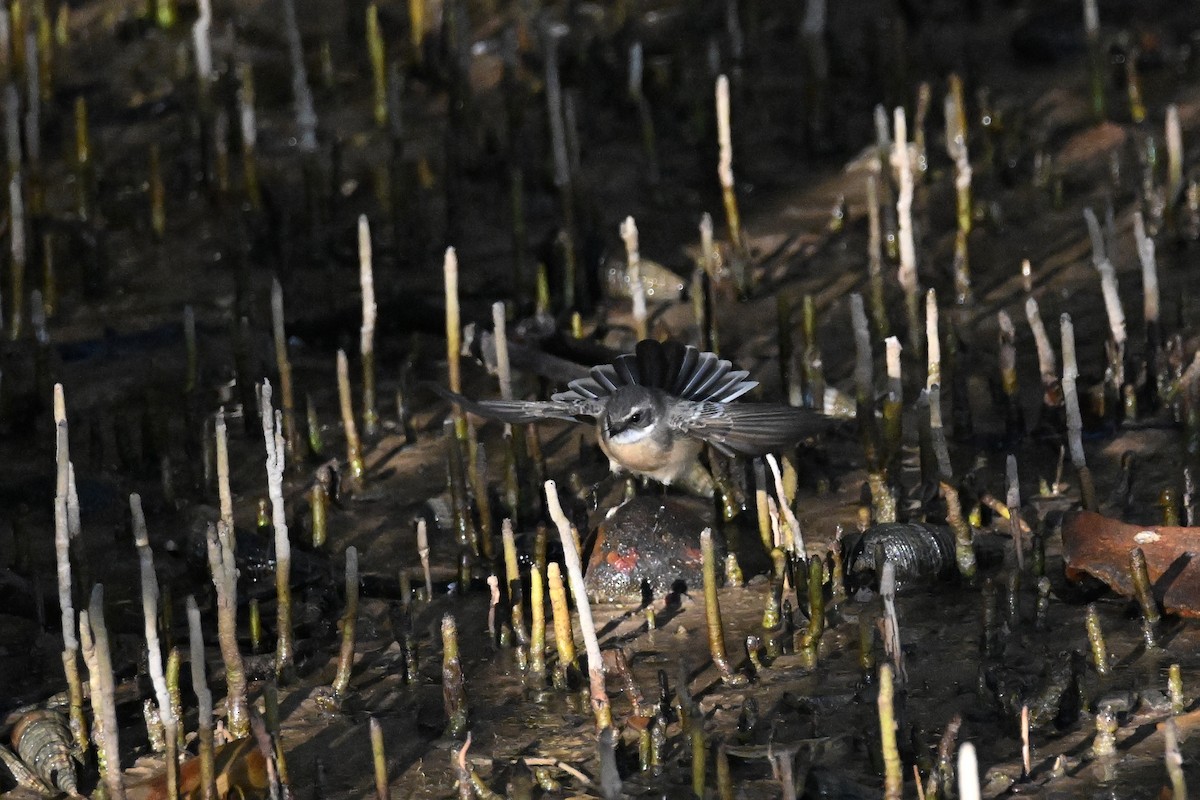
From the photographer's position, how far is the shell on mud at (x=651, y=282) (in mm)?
7719

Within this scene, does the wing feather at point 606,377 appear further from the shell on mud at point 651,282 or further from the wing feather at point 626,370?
the shell on mud at point 651,282

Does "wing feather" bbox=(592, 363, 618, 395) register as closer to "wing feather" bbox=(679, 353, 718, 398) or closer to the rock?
"wing feather" bbox=(679, 353, 718, 398)

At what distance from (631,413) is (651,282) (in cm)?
194

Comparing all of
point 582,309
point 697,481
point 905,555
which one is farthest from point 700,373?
point 582,309

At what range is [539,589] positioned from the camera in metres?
5.22

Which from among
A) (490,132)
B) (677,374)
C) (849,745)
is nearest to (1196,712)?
(849,745)

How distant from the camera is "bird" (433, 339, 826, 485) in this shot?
579cm

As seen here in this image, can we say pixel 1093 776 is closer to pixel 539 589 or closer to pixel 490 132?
pixel 539 589

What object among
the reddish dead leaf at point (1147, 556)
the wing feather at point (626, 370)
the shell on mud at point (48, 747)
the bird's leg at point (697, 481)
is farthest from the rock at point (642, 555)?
the shell on mud at point (48, 747)

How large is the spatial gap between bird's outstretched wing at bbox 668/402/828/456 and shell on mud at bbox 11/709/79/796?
223cm

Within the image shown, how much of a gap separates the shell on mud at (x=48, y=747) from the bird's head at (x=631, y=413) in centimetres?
199

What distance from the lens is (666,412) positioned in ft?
19.8

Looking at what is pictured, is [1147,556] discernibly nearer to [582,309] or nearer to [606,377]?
[606,377]

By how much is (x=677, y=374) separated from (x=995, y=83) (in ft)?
12.6
